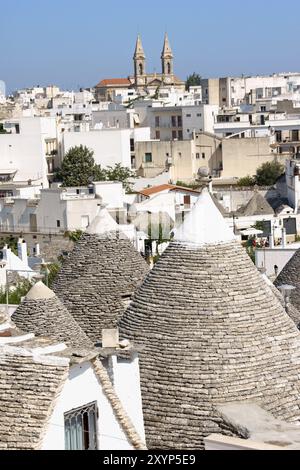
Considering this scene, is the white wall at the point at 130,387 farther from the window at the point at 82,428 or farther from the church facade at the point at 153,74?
the church facade at the point at 153,74

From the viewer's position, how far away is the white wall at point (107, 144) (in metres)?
67.9

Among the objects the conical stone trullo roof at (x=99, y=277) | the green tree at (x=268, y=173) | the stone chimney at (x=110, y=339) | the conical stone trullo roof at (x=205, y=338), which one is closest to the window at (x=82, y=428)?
the stone chimney at (x=110, y=339)

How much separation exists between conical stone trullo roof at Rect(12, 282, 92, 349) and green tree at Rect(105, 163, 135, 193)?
4624cm

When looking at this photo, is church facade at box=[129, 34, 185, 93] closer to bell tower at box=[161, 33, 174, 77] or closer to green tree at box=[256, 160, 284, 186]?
bell tower at box=[161, 33, 174, 77]

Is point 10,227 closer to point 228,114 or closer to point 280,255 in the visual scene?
point 280,255

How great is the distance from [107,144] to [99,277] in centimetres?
5311

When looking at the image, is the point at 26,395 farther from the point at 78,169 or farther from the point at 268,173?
the point at 268,173

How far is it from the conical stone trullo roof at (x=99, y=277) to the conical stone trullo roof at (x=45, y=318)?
1447 mm

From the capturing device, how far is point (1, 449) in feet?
26.3

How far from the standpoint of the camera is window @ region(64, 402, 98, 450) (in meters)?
8.63

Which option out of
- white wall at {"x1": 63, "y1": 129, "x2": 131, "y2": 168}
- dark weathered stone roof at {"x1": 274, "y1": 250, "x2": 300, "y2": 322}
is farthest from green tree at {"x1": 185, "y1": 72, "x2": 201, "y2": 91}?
dark weathered stone roof at {"x1": 274, "y1": 250, "x2": 300, "y2": 322}

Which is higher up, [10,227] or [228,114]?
[228,114]

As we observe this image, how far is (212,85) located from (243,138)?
1501 inches

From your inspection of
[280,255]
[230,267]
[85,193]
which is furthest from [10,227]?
[230,267]
